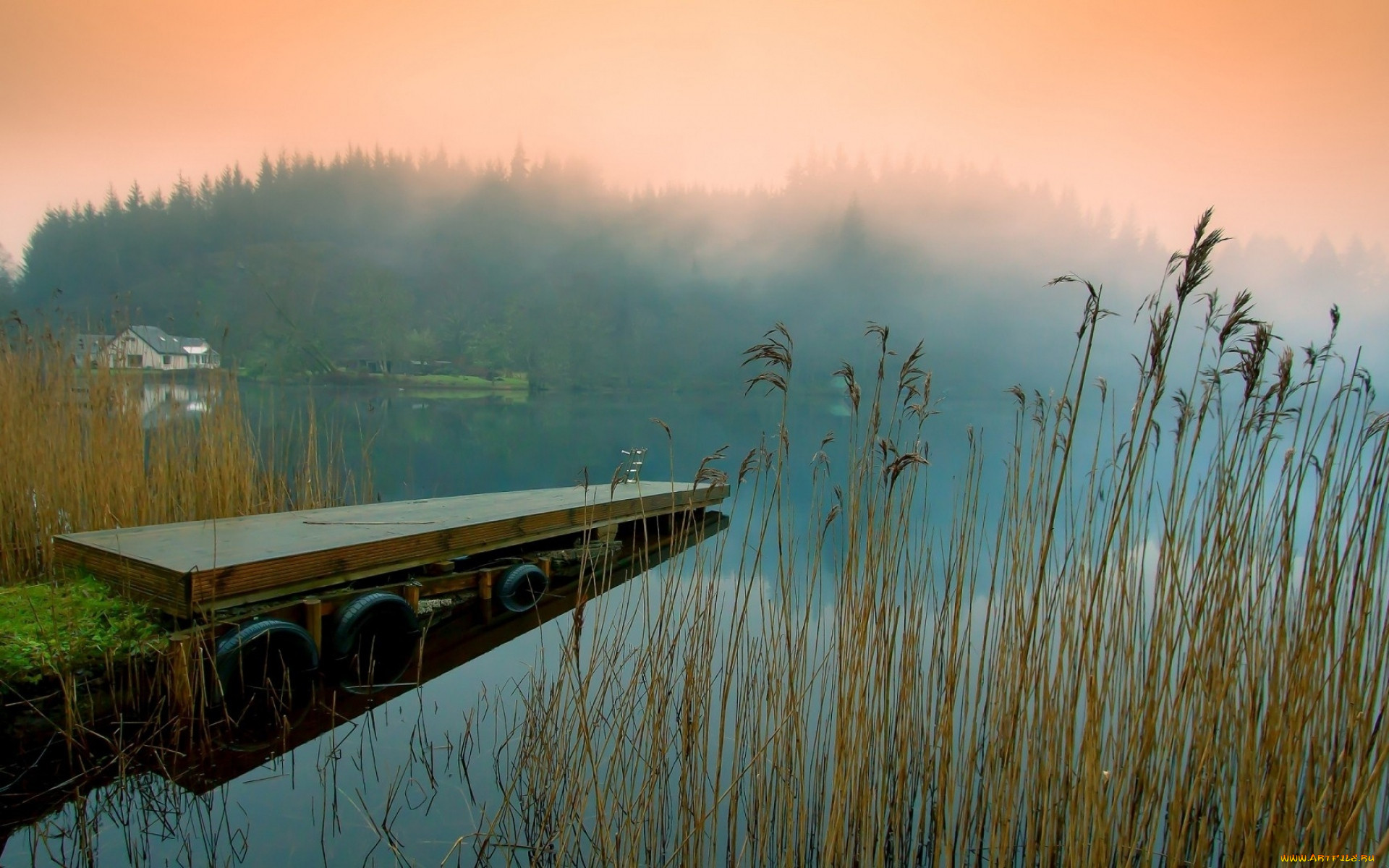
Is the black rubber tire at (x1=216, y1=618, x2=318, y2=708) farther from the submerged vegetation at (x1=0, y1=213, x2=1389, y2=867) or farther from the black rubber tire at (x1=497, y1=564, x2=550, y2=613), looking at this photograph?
the black rubber tire at (x1=497, y1=564, x2=550, y2=613)

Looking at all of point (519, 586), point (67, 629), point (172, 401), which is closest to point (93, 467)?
point (172, 401)

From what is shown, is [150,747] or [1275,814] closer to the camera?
[1275,814]

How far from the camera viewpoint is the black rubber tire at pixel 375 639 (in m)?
2.98

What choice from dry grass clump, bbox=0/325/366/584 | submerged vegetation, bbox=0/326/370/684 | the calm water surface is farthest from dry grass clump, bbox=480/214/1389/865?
dry grass clump, bbox=0/325/366/584

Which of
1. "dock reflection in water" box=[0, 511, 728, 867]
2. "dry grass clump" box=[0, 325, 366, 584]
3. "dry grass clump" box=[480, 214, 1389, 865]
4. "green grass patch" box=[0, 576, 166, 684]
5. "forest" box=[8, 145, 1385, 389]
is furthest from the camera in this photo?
"forest" box=[8, 145, 1385, 389]

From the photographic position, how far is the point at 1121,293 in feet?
136

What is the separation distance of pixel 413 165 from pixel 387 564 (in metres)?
61.0

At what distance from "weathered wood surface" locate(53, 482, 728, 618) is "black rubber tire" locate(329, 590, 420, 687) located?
0.18m

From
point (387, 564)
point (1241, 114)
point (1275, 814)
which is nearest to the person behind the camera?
point (1275, 814)

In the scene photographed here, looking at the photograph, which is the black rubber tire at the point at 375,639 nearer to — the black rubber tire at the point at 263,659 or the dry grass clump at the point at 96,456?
the black rubber tire at the point at 263,659

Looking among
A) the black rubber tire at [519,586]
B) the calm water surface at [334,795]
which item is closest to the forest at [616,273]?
the black rubber tire at [519,586]

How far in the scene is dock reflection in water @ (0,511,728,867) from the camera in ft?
6.08

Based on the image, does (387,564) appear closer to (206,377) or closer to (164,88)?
(206,377)

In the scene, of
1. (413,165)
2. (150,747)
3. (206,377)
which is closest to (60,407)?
(206,377)
